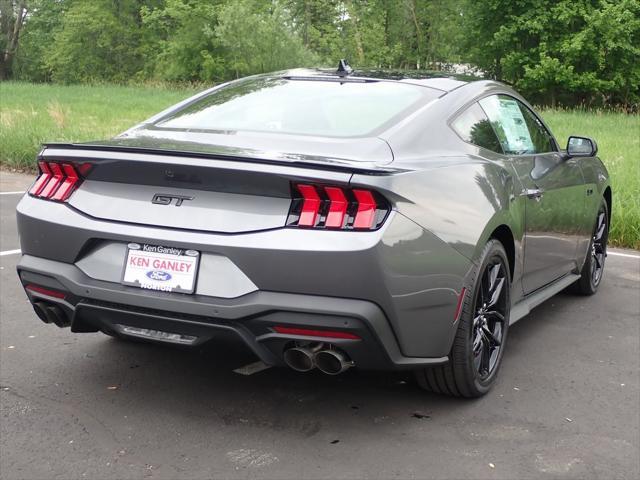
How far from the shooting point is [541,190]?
452cm

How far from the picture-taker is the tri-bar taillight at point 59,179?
3443 millimetres

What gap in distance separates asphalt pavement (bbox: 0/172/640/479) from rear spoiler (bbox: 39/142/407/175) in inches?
29.8

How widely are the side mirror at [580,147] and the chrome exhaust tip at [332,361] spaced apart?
2.55 meters

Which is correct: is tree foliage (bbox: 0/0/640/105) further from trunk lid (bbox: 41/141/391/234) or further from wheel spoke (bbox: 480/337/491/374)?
trunk lid (bbox: 41/141/391/234)

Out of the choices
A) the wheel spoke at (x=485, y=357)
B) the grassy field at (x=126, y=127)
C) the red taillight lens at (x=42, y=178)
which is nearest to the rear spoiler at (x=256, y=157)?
the red taillight lens at (x=42, y=178)

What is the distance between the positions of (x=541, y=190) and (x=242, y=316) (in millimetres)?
2173

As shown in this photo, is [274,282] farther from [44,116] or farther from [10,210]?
[44,116]

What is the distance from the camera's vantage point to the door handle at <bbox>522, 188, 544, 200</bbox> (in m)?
4.30

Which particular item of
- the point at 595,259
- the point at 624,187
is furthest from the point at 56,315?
the point at 624,187

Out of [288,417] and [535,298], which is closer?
[288,417]

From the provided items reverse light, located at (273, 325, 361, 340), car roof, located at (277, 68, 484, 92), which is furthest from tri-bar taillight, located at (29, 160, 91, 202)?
car roof, located at (277, 68, 484, 92)

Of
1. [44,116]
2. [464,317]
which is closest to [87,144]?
[464,317]

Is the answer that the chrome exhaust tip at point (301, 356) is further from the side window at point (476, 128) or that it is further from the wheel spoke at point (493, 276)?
the side window at point (476, 128)

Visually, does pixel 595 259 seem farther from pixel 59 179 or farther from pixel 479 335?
pixel 59 179
